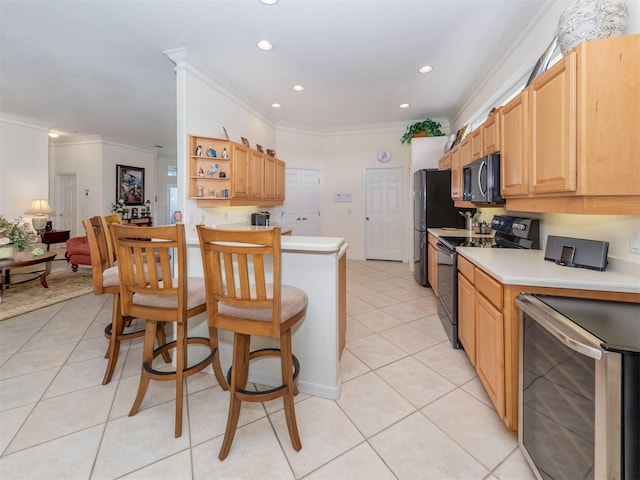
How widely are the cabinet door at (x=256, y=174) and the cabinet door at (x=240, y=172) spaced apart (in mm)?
141

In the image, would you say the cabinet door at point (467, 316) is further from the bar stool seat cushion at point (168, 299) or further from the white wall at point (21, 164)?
A: the white wall at point (21, 164)

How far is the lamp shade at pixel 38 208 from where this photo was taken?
5.65 meters

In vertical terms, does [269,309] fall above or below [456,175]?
below

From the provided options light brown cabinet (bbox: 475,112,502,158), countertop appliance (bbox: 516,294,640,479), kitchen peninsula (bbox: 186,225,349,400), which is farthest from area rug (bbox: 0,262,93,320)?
light brown cabinet (bbox: 475,112,502,158)

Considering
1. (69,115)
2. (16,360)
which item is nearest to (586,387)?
(16,360)

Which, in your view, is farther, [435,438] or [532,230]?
[532,230]

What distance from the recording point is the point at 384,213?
20.6 feet

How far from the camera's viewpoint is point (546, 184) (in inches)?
64.8

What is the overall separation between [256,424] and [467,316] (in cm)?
166

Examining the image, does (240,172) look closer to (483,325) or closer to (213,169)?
(213,169)

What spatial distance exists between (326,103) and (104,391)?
469cm

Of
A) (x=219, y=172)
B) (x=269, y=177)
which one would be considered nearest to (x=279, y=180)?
(x=269, y=177)

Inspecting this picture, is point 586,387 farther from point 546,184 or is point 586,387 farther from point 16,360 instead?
point 16,360

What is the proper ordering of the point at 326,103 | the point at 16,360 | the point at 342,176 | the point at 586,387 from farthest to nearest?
the point at 342,176 < the point at 326,103 < the point at 16,360 < the point at 586,387
